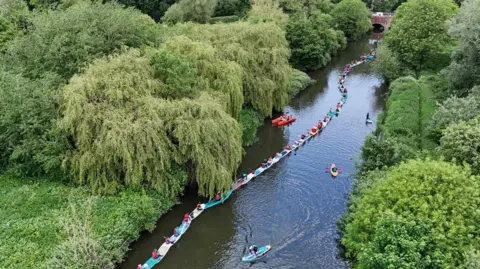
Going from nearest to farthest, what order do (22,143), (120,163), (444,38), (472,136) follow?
(472,136) → (120,163) → (22,143) → (444,38)

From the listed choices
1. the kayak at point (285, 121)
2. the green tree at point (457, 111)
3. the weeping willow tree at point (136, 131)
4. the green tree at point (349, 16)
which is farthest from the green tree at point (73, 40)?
the green tree at point (349, 16)

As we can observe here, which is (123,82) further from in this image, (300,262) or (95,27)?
(300,262)

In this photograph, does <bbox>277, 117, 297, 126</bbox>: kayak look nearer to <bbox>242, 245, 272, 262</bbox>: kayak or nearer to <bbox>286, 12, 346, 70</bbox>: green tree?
<bbox>286, 12, 346, 70</bbox>: green tree

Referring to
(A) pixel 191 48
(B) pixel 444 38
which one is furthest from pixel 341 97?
(A) pixel 191 48

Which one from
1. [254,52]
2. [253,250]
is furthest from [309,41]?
[253,250]

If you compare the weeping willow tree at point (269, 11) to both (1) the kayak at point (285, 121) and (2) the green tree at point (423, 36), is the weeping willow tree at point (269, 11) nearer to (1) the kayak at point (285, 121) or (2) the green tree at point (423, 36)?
(2) the green tree at point (423, 36)

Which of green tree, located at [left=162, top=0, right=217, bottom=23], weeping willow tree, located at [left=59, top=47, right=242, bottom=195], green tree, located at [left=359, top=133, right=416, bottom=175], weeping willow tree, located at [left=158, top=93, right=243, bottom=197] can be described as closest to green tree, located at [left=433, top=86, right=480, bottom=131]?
green tree, located at [left=359, top=133, right=416, bottom=175]
